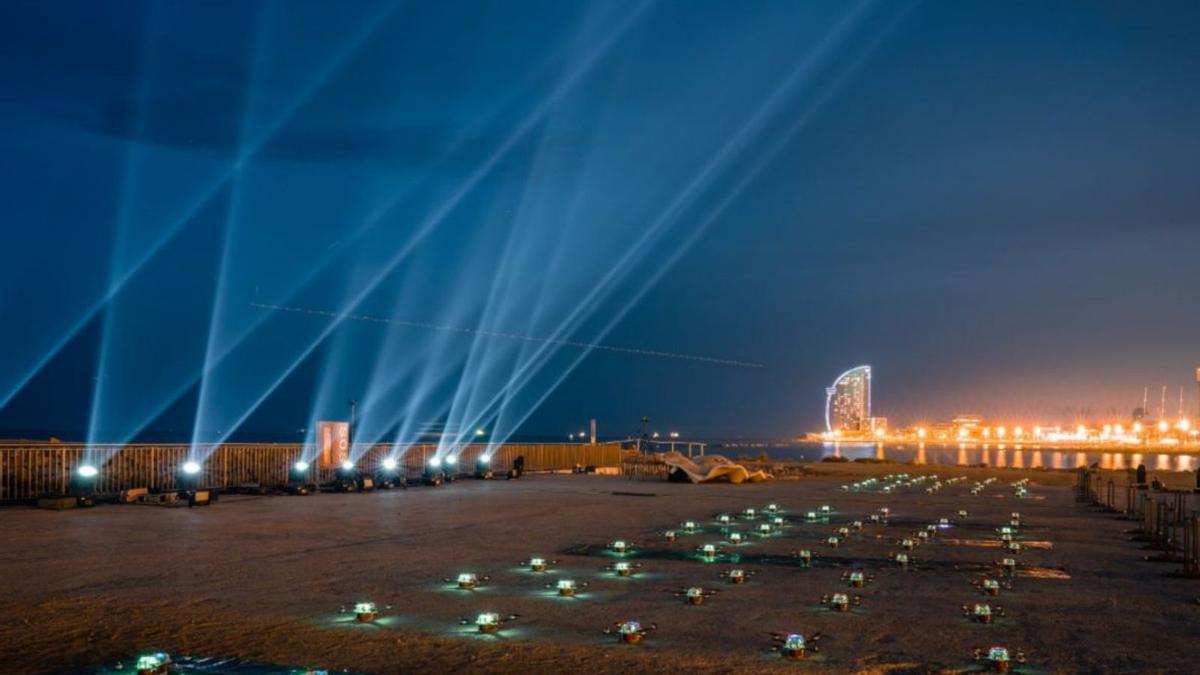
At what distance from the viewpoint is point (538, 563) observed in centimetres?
1081

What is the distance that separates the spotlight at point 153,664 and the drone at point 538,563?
16.2 feet

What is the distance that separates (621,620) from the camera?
26.2ft

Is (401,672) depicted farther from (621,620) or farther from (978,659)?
(978,659)

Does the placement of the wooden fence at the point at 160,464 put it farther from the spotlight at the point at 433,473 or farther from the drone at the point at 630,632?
the drone at the point at 630,632

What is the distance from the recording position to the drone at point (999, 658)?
21.4 feet

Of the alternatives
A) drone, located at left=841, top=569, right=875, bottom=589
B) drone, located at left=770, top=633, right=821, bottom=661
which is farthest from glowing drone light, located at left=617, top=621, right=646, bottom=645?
drone, located at left=841, top=569, right=875, bottom=589

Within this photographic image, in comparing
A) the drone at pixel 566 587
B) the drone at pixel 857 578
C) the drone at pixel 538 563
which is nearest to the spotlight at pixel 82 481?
the drone at pixel 538 563

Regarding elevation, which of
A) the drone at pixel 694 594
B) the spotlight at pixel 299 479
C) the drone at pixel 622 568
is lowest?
the spotlight at pixel 299 479

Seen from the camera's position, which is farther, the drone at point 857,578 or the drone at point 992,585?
the drone at point 857,578

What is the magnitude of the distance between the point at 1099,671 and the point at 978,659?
2.43 ft

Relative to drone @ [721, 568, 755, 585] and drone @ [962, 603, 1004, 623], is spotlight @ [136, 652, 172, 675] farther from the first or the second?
drone @ [962, 603, 1004, 623]

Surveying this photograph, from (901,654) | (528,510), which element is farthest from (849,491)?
(901,654)

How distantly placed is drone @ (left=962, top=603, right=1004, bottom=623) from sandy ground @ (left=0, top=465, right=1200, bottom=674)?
0.40 ft

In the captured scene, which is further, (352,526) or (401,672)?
(352,526)
